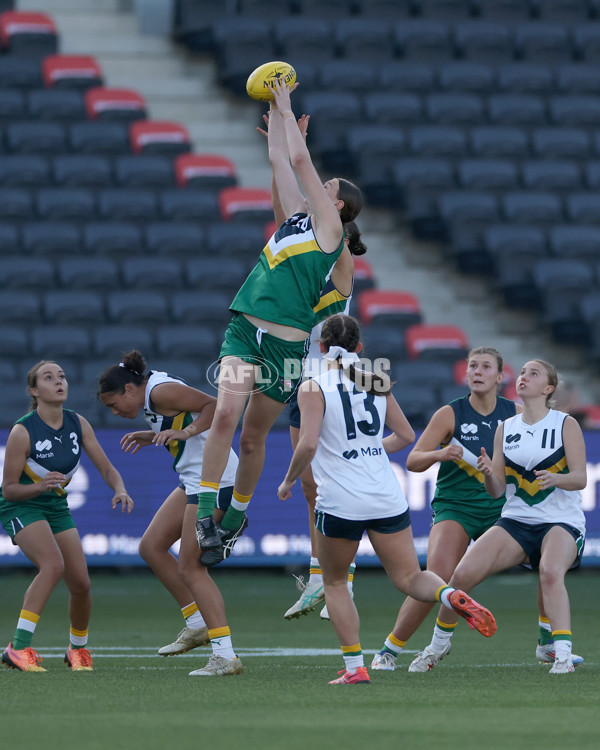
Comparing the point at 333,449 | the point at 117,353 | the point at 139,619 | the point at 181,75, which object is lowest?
the point at 139,619

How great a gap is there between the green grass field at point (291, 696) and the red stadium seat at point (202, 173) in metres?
8.93

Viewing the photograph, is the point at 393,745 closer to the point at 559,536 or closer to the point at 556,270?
the point at 559,536

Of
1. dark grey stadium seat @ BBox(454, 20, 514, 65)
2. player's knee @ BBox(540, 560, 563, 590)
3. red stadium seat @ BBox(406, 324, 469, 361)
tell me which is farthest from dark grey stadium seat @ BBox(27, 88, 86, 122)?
player's knee @ BBox(540, 560, 563, 590)

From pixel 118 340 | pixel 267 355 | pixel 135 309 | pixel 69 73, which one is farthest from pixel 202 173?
pixel 267 355

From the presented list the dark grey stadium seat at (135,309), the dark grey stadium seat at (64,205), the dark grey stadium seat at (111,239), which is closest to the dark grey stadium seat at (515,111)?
the dark grey stadium seat at (111,239)

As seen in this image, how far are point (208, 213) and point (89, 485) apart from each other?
5662 mm

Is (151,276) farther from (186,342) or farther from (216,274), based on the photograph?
(186,342)

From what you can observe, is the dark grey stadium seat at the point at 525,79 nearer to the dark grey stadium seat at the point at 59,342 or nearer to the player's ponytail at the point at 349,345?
the dark grey stadium seat at the point at 59,342

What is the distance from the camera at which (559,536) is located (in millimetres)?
7359

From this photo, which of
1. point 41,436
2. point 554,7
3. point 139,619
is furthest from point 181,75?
point 41,436

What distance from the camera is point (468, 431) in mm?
8109

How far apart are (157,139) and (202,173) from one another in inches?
→ 37.5

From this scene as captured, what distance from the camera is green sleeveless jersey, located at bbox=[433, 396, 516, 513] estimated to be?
316 inches

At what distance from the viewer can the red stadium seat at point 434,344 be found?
1634cm
